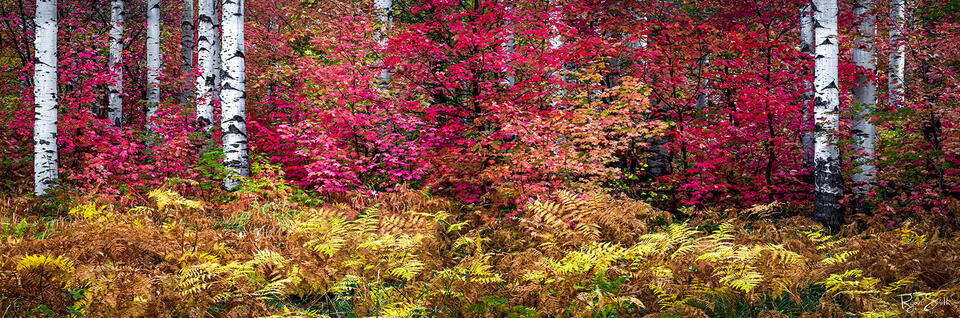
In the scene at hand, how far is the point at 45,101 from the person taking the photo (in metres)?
8.38

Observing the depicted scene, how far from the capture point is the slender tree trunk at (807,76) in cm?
880

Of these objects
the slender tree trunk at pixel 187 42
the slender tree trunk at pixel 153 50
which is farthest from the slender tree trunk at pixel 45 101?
the slender tree trunk at pixel 187 42

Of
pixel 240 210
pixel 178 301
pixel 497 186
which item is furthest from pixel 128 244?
pixel 497 186

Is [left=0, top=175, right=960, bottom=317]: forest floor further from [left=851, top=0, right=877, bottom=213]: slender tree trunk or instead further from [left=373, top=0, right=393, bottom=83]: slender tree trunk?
[left=373, top=0, right=393, bottom=83]: slender tree trunk

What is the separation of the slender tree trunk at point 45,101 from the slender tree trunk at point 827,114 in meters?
10.8

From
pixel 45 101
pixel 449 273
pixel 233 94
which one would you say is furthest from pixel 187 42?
pixel 449 273

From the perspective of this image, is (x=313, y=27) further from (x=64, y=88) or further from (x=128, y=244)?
(x=128, y=244)

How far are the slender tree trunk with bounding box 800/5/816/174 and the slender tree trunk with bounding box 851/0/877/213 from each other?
0.63 meters

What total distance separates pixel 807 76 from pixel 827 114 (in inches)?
78.7

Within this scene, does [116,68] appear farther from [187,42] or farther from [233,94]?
[233,94]

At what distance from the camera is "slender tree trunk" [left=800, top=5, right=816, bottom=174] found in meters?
8.80

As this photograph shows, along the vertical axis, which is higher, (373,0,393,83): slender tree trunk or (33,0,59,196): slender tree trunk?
(373,0,393,83): slender tree trunk

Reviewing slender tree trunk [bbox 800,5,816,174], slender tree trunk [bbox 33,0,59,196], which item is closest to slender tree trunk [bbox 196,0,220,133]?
slender tree trunk [bbox 33,0,59,196]

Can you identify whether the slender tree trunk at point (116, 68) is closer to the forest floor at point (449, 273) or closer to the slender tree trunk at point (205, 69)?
the slender tree trunk at point (205, 69)
